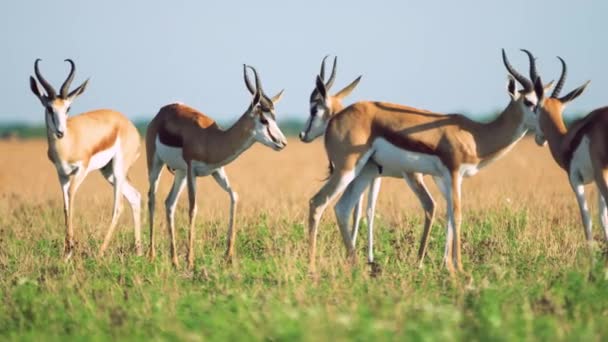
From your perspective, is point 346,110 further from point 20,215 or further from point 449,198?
point 20,215

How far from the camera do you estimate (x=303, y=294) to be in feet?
23.8

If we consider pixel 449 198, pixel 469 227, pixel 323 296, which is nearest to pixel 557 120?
pixel 449 198

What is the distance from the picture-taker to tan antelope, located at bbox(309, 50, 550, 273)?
909 cm

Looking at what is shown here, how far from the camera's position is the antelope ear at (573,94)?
9469 millimetres

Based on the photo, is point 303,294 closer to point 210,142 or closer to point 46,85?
point 210,142

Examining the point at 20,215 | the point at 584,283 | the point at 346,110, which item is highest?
the point at 346,110

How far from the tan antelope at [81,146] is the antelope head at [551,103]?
485cm

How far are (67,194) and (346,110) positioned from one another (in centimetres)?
372

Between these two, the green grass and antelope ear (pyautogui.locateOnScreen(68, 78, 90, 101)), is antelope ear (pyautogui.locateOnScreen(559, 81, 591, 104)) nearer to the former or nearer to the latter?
the green grass

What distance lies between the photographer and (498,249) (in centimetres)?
977

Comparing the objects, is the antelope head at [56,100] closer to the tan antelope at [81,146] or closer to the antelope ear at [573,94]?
the tan antelope at [81,146]

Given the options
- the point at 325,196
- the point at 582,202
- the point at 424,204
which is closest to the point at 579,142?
the point at 582,202

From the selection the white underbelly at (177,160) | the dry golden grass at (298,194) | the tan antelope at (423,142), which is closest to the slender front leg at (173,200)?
the white underbelly at (177,160)

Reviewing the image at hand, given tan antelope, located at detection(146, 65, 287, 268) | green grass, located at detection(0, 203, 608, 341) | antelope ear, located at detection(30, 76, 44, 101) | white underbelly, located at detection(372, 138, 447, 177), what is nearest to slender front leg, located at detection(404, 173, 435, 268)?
green grass, located at detection(0, 203, 608, 341)
